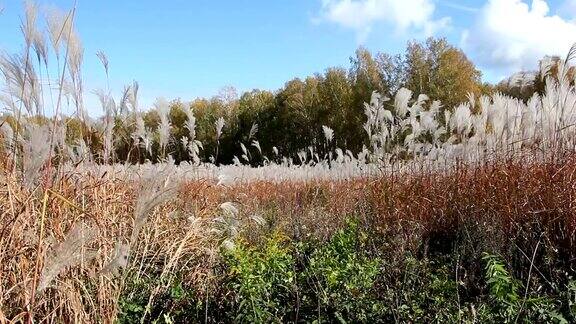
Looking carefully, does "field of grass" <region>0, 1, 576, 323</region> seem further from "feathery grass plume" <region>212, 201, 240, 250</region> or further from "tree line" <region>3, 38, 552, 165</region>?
"tree line" <region>3, 38, 552, 165</region>

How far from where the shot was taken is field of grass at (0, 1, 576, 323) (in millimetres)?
2609

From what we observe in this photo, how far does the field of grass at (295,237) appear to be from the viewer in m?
2.61

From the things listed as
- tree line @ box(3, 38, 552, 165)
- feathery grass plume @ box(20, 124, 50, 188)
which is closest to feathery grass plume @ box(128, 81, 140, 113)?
feathery grass plume @ box(20, 124, 50, 188)

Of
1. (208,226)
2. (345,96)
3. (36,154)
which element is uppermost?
(345,96)

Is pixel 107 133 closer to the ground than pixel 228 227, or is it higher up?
higher up

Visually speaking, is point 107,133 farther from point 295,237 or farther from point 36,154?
point 36,154

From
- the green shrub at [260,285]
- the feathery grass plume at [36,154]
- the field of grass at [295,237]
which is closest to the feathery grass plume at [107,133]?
the field of grass at [295,237]

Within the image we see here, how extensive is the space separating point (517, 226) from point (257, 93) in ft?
114

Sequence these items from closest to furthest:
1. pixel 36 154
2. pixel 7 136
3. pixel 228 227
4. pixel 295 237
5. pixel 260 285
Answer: pixel 36 154 → pixel 260 285 → pixel 7 136 → pixel 228 227 → pixel 295 237

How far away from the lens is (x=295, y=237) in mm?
5113

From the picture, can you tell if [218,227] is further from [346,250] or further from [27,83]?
[27,83]

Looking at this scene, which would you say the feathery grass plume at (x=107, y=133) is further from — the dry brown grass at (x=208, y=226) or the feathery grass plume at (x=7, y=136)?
the feathery grass plume at (x=7, y=136)

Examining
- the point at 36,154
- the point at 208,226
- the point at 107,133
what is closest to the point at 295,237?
the point at 208,226

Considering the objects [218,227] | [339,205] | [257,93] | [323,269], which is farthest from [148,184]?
[257,93]
